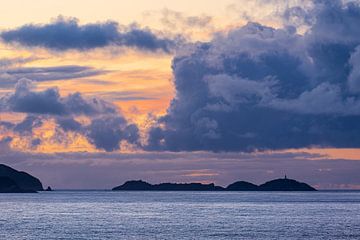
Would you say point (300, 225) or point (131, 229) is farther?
point (300, 225)

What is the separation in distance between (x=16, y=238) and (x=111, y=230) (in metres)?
24.5

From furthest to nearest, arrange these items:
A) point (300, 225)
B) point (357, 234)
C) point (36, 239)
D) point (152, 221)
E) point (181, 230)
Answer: point (152, 221) < point (300, 225) < point (181, 230) < point (357, 234) < point (36, 239)

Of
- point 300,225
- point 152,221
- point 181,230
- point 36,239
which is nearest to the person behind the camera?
point 36,239

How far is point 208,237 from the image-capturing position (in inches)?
5241

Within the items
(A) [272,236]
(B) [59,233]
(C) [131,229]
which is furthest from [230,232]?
(B) [59,233]

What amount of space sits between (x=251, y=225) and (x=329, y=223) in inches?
800

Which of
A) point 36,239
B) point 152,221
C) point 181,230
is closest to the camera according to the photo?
point 36,239

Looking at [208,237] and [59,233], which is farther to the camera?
[59,233]

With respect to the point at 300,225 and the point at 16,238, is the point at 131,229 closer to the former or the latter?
the point at 16,238

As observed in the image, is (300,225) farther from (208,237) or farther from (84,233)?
(84,233)

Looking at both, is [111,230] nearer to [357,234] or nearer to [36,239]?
[36,239]

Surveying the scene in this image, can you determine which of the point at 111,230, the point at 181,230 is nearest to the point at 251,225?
the point at 181,230

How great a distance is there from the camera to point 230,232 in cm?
14438

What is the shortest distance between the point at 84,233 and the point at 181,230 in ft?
66.4
